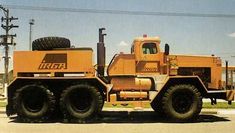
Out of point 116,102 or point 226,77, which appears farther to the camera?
point 226,77

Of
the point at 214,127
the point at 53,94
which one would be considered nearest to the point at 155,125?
the point at 214,127

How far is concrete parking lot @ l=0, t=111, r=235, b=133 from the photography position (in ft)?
41.4

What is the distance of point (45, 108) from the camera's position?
1512 centimetres

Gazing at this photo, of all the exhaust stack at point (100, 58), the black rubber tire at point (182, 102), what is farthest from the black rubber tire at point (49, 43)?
the black rubber tire at point (182, 102)

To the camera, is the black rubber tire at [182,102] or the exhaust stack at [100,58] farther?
the exhaust stack at [100,58]

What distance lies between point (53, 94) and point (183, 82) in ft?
15.2

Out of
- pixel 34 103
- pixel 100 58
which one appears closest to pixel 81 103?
pixel 34 103

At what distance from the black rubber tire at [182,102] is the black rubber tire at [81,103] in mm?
2343

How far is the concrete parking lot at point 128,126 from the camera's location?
1263 cm

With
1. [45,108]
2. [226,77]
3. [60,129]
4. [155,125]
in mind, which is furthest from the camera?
[226,77]

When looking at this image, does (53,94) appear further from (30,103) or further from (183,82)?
(183,82)

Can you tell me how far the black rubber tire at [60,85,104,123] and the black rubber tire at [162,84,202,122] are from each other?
2.34m

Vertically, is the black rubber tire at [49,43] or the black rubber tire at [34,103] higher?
the black rubber tire at [49,43]

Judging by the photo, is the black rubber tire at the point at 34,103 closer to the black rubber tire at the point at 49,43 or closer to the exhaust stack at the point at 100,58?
the black rubber tire at the point at 49,43
